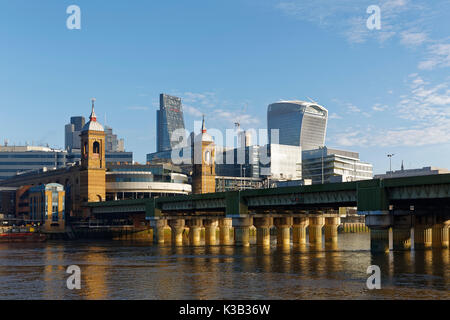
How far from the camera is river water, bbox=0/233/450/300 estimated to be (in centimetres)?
5406

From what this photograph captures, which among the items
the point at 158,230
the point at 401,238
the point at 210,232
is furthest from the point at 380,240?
the point at 158,230

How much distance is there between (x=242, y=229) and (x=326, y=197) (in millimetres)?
25819

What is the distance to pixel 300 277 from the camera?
66500mm

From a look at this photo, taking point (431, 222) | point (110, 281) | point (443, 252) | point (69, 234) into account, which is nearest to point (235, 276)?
point (110, 281)

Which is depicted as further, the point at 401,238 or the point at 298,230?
the point at 298,230

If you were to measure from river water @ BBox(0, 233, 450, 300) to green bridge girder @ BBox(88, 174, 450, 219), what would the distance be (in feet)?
29.3

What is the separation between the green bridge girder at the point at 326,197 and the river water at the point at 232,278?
8924mm

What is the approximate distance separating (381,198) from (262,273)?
28469 mm

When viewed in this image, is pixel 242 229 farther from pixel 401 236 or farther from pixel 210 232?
pixel 401 236
